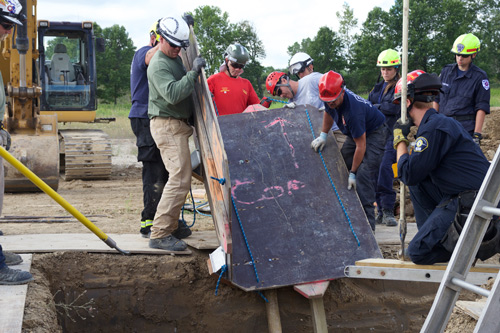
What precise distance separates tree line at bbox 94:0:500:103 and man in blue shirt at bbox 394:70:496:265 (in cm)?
3519

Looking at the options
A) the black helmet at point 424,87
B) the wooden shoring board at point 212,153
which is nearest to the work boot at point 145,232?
the wooden shoring board at point 212,153

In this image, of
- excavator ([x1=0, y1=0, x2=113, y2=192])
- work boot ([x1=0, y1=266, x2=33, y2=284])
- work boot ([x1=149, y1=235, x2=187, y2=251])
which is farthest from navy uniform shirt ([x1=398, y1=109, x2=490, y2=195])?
excavator ([x1=0, y1=0, x2=113, y2=192])

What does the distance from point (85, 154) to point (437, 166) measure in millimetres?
8731

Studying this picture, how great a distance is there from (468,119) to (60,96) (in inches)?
334

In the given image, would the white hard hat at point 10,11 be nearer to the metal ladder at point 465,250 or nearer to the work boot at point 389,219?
the metal ladder at point 465,250

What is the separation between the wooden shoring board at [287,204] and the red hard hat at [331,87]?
0.82 meters

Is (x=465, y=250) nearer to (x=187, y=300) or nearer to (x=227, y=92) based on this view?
(x=187, y=300)

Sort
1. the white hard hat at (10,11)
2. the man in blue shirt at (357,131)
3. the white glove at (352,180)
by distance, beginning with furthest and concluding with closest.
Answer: the white glove at (352,180)
the man in blue shirt at (357,131)
the white hard hat at (10,11)

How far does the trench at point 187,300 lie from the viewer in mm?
5656

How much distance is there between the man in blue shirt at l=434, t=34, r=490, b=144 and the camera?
7.26 m

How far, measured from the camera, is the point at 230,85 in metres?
6.97

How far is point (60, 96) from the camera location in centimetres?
1273

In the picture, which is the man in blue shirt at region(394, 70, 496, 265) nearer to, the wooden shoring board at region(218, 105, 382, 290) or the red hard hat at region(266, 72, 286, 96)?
the wooden shoring board at region(218, 105, 382, 290)

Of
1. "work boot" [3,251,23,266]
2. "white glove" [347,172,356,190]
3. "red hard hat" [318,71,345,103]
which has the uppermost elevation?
"red hard hat" [318,71,345,103]
